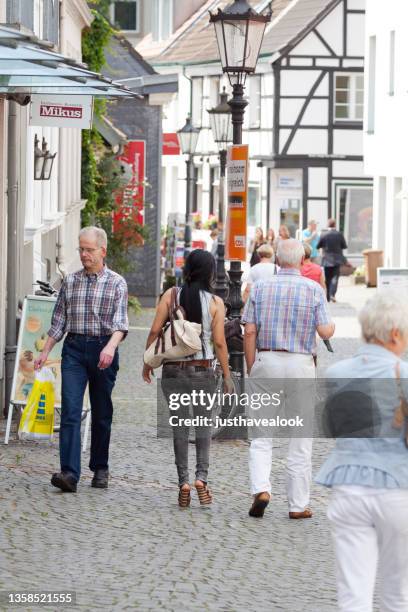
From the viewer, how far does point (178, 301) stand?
9508mm

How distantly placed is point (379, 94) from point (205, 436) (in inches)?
1118

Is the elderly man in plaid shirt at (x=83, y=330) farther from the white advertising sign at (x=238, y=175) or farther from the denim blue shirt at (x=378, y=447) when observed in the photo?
the denim blue shirt at (x=378, y=447)

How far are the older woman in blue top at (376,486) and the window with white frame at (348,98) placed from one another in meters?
44.3

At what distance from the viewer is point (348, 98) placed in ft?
161

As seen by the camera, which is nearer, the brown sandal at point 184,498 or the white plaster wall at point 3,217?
the brown sandal at point 184,498

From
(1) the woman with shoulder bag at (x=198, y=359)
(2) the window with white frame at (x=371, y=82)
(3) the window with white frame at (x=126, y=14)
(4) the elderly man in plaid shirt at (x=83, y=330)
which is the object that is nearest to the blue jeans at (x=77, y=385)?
(4) the elderly man in plaid shirt at (x=83, y=330)

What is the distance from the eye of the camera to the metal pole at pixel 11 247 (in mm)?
12781

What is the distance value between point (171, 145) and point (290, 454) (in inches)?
1051

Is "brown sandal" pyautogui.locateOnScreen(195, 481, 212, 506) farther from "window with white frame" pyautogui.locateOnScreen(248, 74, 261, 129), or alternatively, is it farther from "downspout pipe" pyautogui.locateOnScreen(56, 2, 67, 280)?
"window with white frame" pyautogui.locateOnScreen(248, 74, 261, 129)

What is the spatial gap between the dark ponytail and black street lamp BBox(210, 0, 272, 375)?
142 inches

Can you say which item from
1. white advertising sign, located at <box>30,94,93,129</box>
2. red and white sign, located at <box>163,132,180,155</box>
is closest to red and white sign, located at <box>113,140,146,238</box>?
red and white sign, located at <box>163,132,180,155</box>

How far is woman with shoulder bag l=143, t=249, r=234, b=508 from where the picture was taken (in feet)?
30.8

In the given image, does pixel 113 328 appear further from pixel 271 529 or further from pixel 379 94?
pixel 379 94

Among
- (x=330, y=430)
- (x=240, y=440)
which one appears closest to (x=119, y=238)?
(x=240, y=440)
